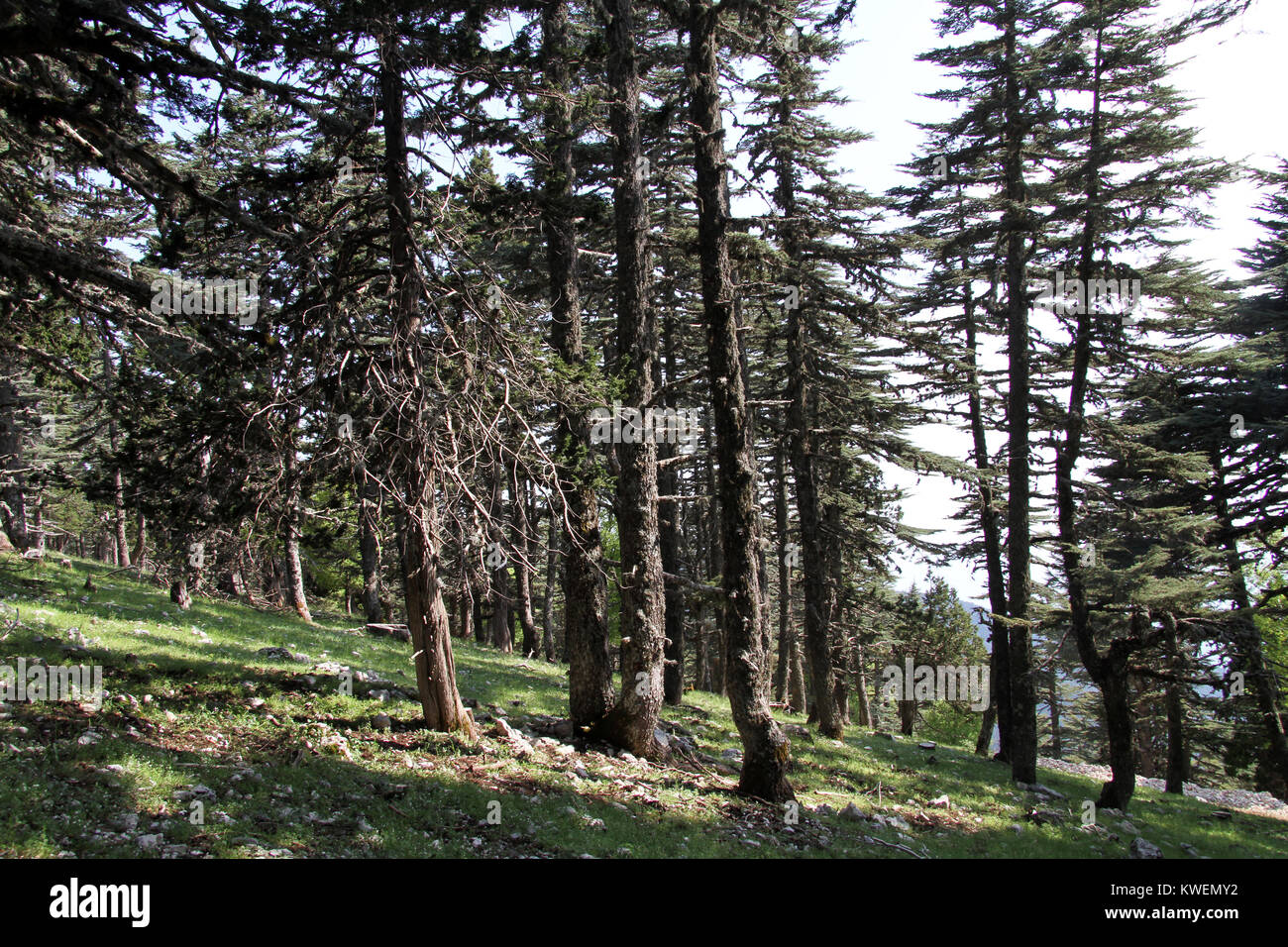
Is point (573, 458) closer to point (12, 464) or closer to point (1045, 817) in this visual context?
point (1045, 817)

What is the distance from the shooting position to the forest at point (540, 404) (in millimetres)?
7656

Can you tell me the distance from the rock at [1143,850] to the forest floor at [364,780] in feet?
0.69

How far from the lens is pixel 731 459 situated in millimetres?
10570

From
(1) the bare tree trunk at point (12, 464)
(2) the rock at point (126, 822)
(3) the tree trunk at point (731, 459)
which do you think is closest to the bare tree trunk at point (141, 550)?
(2) the rock at point (126, 822)

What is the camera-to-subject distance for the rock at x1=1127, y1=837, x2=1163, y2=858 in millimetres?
11542

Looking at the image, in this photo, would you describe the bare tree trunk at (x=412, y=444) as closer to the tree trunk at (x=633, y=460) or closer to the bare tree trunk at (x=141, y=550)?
the tree trunk at (x=633, y=460)

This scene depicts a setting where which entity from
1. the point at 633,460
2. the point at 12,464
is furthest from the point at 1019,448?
the point at 12,464

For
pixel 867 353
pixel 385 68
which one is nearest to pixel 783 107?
pixel 867 353

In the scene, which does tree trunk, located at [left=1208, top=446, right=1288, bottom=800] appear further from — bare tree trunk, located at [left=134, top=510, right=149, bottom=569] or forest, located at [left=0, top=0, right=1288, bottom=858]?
bare tree trunk, located at [left=134, top=510, right=149, bottom=569]

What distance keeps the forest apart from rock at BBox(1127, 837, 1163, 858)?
Result: 55cm

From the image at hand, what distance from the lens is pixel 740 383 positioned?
10727 millimetres
